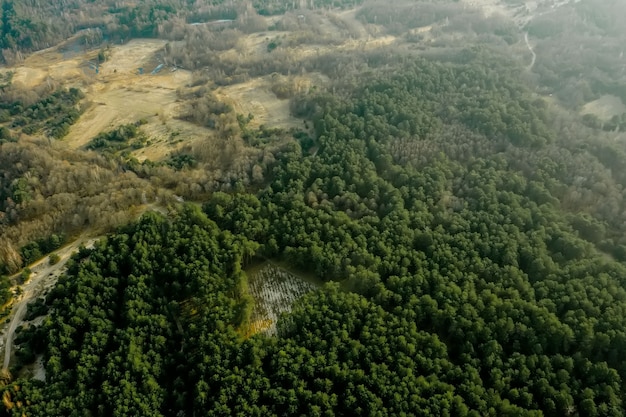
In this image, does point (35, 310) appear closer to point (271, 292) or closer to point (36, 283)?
point (36, 283)

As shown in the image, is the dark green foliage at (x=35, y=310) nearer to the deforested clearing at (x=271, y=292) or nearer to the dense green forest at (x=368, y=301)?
the dense green forest at (x=368, y=301)

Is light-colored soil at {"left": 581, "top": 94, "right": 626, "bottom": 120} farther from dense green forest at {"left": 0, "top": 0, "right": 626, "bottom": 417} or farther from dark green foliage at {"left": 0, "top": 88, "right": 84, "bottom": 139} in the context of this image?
dark green foliage at {"left": 0, "top": 88, "right": 84, "bottom": 139}

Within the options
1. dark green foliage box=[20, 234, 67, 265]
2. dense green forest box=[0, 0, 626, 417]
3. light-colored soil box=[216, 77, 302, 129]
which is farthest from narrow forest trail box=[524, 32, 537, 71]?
dark green foliage box=[20, 234, 67, 265]

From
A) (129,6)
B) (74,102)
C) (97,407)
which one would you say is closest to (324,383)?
(97,407)

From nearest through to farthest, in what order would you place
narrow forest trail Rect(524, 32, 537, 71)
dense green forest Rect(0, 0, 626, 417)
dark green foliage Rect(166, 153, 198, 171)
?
1. dense green forest Rect(0, 0, 626, 417)
2. dark green foliage Rect(166, 153, 198, 171)
3. narrow forest trail Rect(524, 32, 537, 71)

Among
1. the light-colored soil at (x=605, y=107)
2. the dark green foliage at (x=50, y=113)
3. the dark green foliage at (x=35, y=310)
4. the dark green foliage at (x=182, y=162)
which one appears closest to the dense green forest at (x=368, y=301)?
the dark green foliage at (x=35, y=310)

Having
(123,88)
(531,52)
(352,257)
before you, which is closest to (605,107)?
(531,52)
